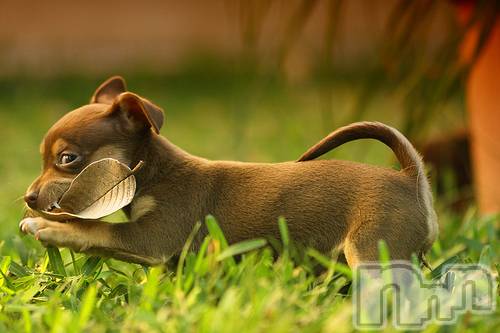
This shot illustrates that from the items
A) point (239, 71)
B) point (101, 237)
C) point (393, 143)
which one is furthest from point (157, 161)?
point (239, 71)

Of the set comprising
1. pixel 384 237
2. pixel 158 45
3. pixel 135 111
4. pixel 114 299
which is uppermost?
pixel 135 111

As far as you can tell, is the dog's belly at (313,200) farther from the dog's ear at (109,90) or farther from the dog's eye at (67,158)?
the dog's ear at (109,90)

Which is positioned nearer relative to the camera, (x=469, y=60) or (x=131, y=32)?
(x=469, y=60)

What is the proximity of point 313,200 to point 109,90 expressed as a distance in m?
0.76

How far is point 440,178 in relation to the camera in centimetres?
435

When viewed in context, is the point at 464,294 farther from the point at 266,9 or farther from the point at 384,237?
the point at 266,9

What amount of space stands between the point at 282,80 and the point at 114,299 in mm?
1943

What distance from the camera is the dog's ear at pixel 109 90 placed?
2.65 metres

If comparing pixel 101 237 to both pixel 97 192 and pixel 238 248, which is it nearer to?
pixel 97 192

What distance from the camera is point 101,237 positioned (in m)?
2.24

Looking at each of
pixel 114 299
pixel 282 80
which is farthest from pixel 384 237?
pixel 282 80

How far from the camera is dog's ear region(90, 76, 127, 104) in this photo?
2.65 meters

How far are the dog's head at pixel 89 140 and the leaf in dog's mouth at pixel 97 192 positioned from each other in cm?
3

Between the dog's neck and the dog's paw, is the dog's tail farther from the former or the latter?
the dog's paw
